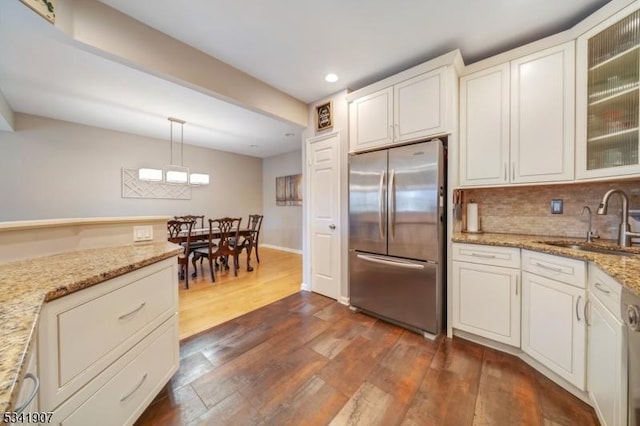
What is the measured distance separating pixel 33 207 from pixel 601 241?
676 centimetres

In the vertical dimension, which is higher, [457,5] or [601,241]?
[457,5]

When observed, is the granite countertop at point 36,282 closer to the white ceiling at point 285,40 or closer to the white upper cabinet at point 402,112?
the white ceiling at point 285,40

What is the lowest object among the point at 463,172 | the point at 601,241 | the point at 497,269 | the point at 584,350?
the point at 584,350

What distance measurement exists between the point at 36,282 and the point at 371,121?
256 centimetres

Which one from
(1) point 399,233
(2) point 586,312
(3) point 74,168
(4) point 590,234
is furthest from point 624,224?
(3) point 74,168

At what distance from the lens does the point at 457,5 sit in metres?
1.60

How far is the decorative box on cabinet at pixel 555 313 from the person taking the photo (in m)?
1.39

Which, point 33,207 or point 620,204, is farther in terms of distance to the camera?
point 33,207

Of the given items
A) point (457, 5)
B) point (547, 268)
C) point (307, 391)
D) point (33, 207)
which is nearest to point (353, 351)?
point (307, 391)

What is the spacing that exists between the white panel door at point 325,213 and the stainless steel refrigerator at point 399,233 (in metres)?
0.31

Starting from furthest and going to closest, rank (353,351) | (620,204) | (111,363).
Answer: (353,351)
(620,204)
(111,363)

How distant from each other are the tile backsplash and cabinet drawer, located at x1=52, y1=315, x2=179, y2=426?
2540mm

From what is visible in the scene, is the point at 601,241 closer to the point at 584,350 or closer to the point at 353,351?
the point at 584,350

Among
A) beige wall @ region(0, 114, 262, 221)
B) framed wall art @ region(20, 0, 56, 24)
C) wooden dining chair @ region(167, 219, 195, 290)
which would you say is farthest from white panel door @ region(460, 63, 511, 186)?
beige wall @ region(0, 114, 262, 221)
